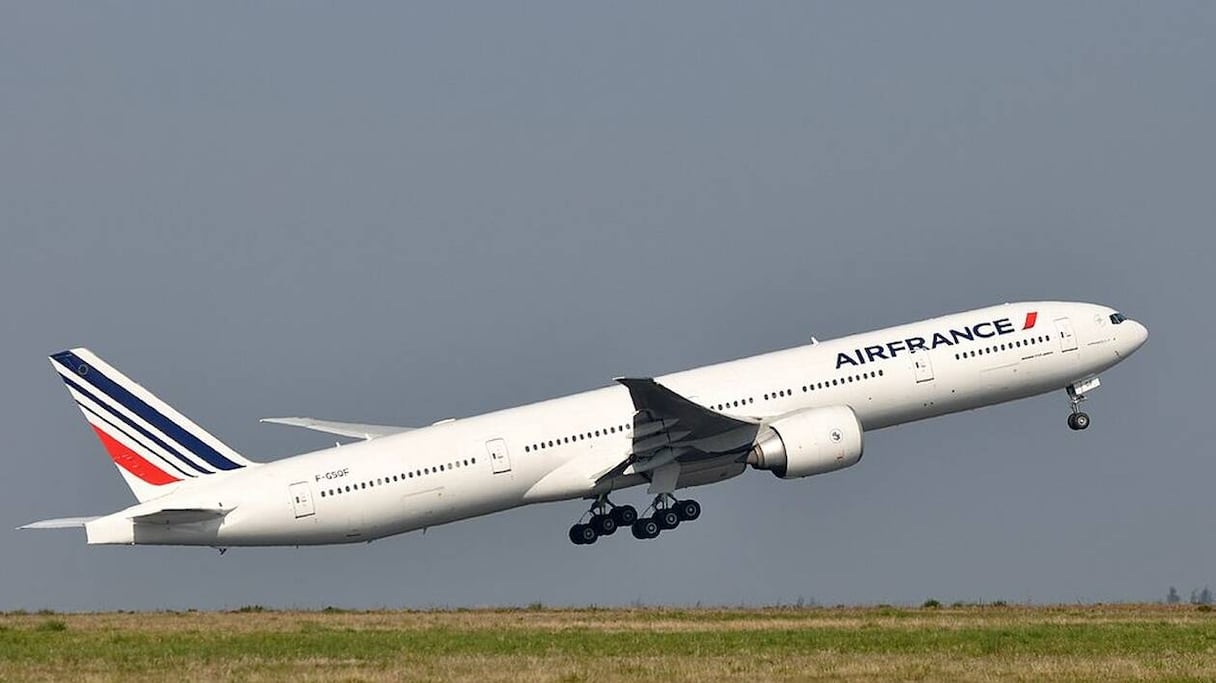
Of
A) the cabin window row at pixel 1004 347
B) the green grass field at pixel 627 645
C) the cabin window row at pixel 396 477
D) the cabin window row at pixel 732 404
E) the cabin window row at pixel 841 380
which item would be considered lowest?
the green grass field at pixel 627 645

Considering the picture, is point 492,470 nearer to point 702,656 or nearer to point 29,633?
point 29,633

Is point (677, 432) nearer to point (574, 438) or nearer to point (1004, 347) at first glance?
point (574, 438)

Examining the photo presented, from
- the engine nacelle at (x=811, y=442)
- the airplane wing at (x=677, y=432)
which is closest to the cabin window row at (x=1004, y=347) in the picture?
the engine nacelle at (x=811, y=442)

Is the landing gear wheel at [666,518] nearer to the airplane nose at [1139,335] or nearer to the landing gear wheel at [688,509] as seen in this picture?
the landing gear wheel at [688,509]

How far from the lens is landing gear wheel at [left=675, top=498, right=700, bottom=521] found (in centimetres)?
6419

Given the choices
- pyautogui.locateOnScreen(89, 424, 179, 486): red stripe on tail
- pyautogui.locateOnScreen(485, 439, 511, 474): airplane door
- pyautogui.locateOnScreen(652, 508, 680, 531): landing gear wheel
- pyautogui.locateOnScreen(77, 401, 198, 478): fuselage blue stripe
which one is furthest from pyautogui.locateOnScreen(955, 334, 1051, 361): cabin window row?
pyautogui.locateOnScreen(89, 424, 179, 486): red stripe on tail

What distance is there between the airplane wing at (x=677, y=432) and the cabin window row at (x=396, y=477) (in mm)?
5521

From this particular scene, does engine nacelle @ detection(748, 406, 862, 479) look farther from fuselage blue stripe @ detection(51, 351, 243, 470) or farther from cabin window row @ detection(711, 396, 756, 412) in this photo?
fuselage blue stripe @ detection(51, 351, 243, 470)

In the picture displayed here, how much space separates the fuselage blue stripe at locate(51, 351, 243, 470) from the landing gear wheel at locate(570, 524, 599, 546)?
13708 mm

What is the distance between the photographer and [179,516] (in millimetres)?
57281

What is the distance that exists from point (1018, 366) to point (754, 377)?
9.61 m

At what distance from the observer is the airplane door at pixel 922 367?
208ft

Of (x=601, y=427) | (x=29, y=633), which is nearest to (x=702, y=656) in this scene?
(x=29, y=633)

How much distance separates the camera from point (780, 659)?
38.3m
